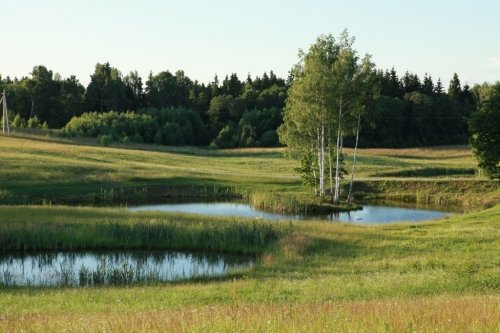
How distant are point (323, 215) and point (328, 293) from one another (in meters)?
36.9

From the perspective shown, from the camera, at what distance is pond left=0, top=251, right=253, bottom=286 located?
26.6 meters

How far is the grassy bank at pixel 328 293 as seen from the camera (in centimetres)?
1029

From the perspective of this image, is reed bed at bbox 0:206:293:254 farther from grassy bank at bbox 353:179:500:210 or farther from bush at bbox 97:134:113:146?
bush at bbox 97:134:113:146

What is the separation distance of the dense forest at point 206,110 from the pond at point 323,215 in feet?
240

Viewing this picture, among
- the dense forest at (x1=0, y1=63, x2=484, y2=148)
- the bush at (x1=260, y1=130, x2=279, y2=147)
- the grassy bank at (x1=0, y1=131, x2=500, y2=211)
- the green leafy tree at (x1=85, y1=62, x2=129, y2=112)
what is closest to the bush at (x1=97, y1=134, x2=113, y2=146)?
the dense forest at (x1=0, y1=63, x2=484, y2=148)

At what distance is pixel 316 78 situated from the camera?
58625mm

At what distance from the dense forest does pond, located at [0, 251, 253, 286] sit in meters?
98.4

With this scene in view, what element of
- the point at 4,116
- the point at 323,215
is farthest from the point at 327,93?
the point at 4,116

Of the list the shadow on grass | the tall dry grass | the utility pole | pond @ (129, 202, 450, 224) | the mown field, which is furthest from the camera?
the utility pole

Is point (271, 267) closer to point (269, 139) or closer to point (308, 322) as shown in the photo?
point (308, 322)

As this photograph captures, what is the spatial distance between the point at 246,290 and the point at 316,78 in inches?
1586

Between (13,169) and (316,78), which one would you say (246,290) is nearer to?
(316,78)

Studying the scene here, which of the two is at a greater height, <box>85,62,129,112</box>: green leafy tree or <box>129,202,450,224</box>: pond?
<box>85,62,129,112</box>: green leafy tree

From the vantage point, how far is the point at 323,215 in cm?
5612
